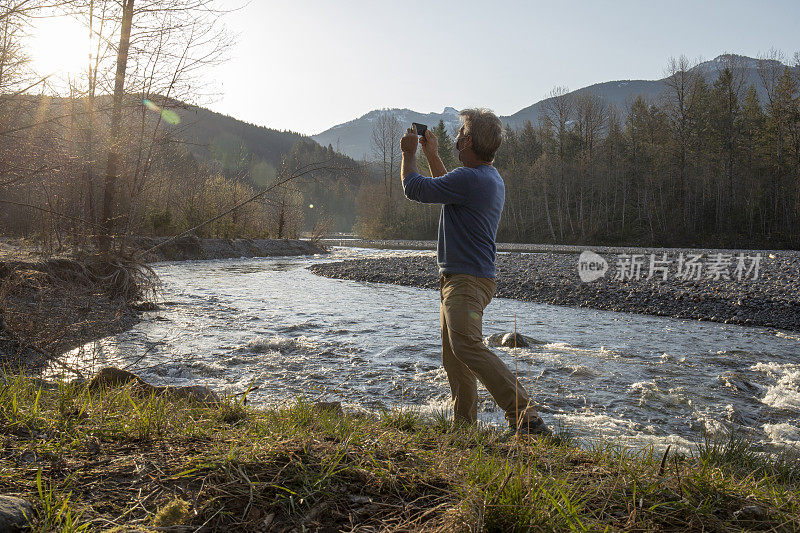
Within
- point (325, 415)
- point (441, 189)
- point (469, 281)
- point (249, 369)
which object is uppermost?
point (441, 189)

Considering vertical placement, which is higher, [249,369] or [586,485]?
[586,485]

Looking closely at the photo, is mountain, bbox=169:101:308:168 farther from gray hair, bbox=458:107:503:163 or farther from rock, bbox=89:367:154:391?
gray hair, bbox=458:107:503:163

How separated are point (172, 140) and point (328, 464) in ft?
24.1

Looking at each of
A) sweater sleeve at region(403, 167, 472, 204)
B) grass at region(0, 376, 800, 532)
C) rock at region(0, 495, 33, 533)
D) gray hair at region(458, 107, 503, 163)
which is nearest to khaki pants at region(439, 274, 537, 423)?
sweater sleeve at region(403, 167, 472, 204)

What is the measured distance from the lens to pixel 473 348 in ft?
11.4

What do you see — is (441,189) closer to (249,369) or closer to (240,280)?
(249,369)

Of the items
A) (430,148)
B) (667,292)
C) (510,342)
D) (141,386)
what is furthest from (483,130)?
(667,292)

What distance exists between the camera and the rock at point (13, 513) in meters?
1.57

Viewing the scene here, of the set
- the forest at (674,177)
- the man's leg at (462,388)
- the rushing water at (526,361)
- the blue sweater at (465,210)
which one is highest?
the forest at (674,177)

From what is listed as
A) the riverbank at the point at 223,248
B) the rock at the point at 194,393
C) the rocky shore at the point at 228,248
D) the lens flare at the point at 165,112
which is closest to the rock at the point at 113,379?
the rock at the point at 194,393

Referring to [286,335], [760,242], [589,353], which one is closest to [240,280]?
[286,335]

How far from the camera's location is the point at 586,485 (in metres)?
2.26

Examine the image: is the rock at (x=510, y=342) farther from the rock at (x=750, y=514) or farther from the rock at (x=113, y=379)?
the rock at (x=750, y=514)

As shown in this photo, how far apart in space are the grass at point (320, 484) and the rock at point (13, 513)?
0.04 meters
